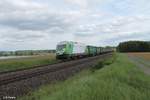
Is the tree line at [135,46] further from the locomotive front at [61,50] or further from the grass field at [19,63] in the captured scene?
the grass field at [19,63]

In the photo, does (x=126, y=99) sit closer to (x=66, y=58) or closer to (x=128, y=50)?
(x=66, y=58)

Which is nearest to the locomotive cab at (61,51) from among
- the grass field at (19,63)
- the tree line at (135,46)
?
the grass field at (19,63)

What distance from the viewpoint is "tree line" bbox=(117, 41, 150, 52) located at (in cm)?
14125

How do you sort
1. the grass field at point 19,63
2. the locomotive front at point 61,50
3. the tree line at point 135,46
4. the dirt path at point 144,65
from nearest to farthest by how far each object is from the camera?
the dirt path at point 144,65 < the grass field at point 19,63 < the locomotive front at point 61,50 < the tree line at point 135,46

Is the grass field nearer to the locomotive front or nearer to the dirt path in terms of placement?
the locomotive front

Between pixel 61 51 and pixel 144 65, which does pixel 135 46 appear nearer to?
pixel 61 51

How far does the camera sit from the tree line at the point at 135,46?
141 m

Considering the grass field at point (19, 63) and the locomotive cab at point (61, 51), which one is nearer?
the grass field at point (19, 63)

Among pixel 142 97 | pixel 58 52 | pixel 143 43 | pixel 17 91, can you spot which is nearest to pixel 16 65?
pixel 58 52

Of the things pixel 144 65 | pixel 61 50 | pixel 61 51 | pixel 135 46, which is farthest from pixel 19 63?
pixel 135 46

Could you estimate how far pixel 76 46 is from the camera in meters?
52.7

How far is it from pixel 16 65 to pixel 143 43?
379 feet

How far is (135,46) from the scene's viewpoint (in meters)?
149

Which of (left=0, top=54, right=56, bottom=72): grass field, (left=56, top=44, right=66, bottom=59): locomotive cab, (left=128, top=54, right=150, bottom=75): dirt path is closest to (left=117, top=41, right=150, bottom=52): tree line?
(left=128, top=54, right=150, bottom=75): dirt path
